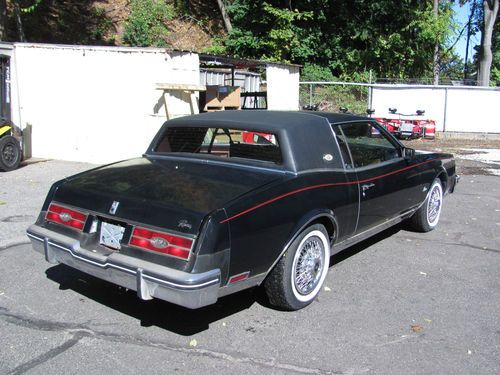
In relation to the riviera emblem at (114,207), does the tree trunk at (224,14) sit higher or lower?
higher

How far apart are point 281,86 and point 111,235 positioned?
36.9ft

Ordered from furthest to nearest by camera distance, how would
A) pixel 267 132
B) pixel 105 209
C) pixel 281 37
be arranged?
pixel 281 37 < pixel 267 132 < pixel 105 209

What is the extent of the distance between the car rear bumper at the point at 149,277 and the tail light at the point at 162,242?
0.33 ft

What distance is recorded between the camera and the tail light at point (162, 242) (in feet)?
10.4

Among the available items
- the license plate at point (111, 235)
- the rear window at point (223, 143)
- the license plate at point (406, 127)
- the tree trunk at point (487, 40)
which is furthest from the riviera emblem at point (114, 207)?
the tree trunk at point (487, 40)

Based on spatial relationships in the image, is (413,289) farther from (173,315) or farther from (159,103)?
(159,103)

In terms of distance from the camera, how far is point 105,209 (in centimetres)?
357

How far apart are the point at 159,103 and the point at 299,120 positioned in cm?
599

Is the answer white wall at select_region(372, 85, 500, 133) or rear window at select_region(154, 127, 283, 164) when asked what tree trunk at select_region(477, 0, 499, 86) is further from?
rear window at select_region(154, 127, 283, 164)

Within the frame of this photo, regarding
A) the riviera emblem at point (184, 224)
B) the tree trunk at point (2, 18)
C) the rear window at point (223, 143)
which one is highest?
the tree trunk at point (2, 18)

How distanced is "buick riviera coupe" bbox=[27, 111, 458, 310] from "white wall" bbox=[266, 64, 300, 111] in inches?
350

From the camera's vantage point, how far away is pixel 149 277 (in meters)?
3.19

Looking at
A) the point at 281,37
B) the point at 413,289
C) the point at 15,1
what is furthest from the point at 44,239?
the point at 281,37

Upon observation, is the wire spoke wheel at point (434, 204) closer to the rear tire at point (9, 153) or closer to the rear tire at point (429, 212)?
the rear tire at point (429, 212)
